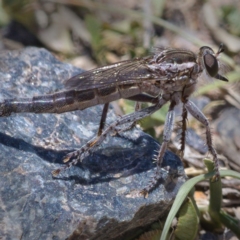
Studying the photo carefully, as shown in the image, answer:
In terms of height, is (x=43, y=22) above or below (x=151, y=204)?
above

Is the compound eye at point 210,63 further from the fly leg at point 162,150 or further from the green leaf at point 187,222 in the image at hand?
the green leaf at point 187,222

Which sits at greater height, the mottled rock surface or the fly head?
the fly head

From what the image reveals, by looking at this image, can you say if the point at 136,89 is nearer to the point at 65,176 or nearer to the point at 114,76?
the point at 114,76

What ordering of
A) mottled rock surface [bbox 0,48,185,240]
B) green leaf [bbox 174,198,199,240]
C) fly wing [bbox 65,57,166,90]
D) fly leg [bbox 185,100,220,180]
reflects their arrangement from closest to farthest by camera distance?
mottled rock surface [bbox 0,48,185,240] < green leaf [bbox 174,198,199,240] < fly wing [bbox 65,57,166,90] < fly leg [bbox 185,100,220,180]

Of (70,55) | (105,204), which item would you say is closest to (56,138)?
(105,204)

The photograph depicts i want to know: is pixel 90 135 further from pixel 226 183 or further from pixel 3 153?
pixel 226 183

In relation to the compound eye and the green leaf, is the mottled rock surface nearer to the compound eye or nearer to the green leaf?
the green leaf

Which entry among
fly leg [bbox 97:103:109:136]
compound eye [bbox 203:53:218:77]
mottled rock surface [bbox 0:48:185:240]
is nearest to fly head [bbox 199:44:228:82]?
compound eye [bbox 203:53:218:77]
